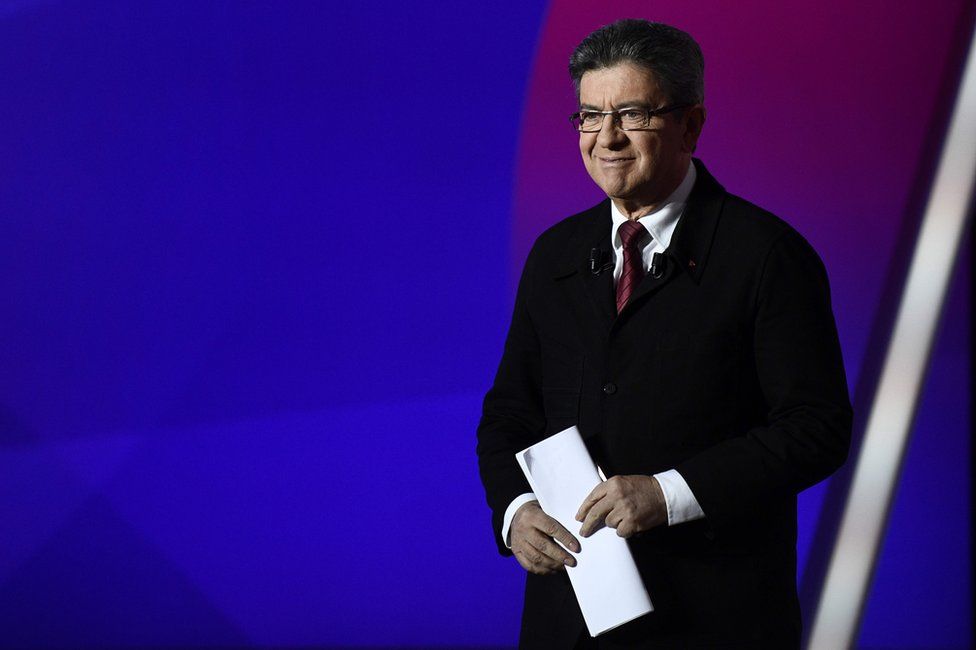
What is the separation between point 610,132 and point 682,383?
1.22 feet

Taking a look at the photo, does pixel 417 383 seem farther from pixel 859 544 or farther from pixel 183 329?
pixel 859 544

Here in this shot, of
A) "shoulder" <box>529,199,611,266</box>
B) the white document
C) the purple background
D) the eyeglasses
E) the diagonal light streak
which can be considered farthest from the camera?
the purple background

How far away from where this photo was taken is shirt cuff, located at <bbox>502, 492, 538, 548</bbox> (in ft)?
5.37

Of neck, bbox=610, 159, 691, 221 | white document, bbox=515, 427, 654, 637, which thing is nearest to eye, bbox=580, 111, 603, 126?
neck, bbox=610, 159, 691, 221

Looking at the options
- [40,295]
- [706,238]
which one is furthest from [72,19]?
[706,238]

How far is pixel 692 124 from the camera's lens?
5.29 feet

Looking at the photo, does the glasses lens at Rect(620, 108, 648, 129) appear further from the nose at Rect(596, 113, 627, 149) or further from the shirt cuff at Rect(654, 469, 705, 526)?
the shirt cuff at Rect(654, 469, 705, 526)

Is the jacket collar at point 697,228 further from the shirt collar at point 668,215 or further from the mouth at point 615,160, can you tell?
the mouth at point 615,160

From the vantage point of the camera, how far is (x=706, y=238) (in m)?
1.58

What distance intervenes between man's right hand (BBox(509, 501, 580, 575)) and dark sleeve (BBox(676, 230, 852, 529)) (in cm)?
20

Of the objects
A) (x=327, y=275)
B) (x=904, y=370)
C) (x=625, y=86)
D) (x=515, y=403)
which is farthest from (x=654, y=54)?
(x=327, y=275)

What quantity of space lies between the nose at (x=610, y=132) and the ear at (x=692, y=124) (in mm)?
108

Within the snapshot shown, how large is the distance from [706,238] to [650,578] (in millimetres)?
495

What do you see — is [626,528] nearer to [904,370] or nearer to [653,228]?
[653,228]
